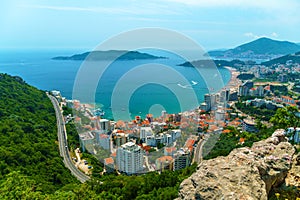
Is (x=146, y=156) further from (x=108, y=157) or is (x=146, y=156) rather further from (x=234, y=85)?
(x=234, y=85)

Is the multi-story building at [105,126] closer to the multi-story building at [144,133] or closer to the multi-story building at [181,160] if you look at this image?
the multi-story building at [144,133]

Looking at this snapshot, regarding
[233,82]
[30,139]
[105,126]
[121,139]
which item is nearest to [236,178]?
[121,139]

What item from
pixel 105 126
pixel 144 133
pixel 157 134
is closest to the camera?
pixel 144 133

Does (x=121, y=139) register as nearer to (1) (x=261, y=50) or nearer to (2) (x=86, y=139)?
(2) (x=86, y=139)

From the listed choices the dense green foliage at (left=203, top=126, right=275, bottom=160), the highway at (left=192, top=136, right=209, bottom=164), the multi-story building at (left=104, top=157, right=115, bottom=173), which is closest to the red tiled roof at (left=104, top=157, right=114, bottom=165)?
the multi-story building at (left=104, top=157, right=115, bottom=173)

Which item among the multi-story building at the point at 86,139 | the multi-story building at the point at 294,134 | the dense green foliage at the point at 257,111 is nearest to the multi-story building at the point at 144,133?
the multi-story building at the point at 86,139

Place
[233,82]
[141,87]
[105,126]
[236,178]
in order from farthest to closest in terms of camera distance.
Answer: [233,82] → [141,87] → [105,126] → [236,178]

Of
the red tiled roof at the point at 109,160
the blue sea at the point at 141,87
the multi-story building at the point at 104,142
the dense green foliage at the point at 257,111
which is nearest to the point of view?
the red tiled roof at the point at 109,160
